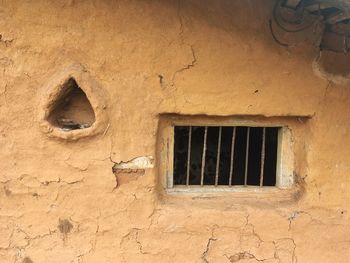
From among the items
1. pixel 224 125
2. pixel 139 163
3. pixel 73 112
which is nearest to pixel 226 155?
pixel 224 125

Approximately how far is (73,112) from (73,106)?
4 cm

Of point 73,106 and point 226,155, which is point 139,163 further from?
point 226,155

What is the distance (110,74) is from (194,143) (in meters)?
1.97

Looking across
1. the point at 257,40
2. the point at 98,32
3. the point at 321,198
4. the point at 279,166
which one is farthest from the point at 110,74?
the point at 321,198

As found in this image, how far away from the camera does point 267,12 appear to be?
296cm

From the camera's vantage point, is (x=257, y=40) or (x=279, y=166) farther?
(x=279, y=166)

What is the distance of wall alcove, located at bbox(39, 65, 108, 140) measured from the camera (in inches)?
112

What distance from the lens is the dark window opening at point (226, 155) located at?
3613 millimetres

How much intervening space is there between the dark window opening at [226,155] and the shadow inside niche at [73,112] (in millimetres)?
888

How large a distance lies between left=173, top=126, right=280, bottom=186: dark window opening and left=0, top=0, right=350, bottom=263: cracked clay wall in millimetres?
461

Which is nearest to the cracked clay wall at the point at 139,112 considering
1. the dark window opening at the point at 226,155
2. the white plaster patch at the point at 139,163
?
the white plaster patch at the point at 139,163

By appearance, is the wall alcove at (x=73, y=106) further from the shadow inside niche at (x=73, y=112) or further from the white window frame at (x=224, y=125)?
the white window frame at (x=224, y=125)

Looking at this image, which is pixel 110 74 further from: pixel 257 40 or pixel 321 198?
pixel 321 198

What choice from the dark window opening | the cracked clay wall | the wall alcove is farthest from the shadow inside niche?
the dark window opening
